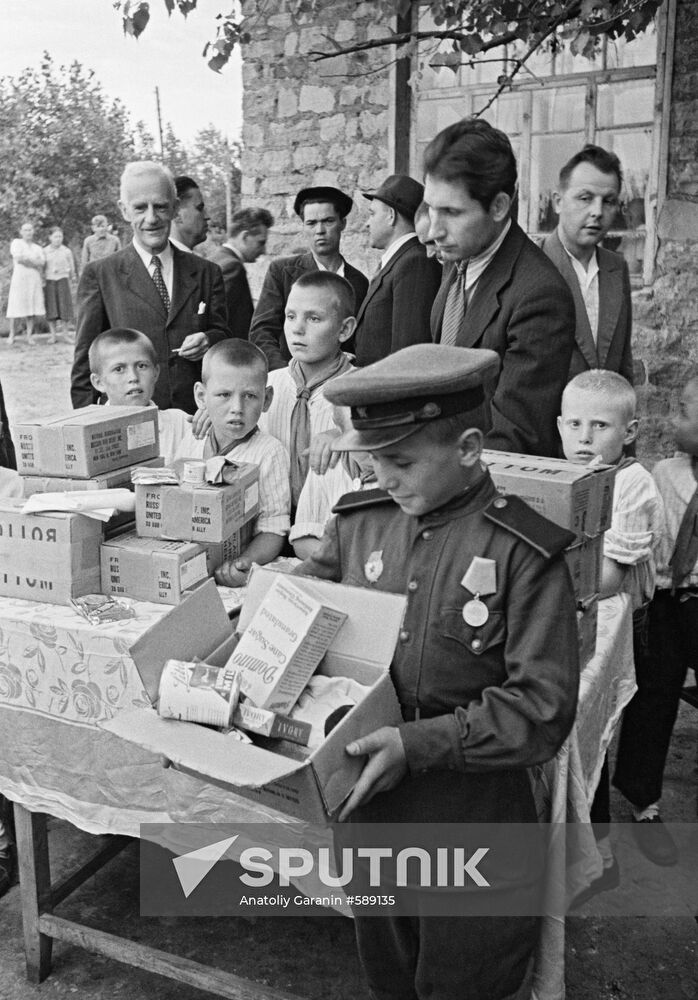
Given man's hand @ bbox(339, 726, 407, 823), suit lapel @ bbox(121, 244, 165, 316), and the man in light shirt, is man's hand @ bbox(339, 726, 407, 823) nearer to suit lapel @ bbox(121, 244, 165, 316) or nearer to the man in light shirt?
suit lapel @ bbox(121, 244, 165, 316)

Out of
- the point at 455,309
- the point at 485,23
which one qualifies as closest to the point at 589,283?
the point at 455,309

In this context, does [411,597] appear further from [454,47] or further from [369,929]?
[454,47]

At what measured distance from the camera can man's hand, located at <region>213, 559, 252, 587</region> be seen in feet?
9.00

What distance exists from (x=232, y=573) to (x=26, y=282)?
40.5ft

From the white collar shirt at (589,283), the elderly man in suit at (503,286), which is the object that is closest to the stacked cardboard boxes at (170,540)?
the elderly man in suit at (503,286)

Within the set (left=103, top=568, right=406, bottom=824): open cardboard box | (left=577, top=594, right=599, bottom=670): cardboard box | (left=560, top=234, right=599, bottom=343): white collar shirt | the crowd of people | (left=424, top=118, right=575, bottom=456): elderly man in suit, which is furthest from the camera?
(left=560, top=234, right=599, bottom=343): white collar shirt

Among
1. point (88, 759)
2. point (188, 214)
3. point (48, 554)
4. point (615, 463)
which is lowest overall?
point (88, 759)

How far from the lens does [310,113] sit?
7.20 meters

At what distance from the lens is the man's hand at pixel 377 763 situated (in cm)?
165

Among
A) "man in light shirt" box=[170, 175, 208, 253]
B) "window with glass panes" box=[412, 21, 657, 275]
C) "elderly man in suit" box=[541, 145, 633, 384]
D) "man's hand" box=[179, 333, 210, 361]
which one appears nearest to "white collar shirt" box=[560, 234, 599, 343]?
"elderly man in suit" box=[541, 145, 633, 384]

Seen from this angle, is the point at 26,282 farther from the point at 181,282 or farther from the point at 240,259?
the point at 181,282

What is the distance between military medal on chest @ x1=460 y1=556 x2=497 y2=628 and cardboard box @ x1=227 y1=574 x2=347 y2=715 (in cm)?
24

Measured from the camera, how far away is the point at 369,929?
77.3 inches

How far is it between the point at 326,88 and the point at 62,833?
5669mm
